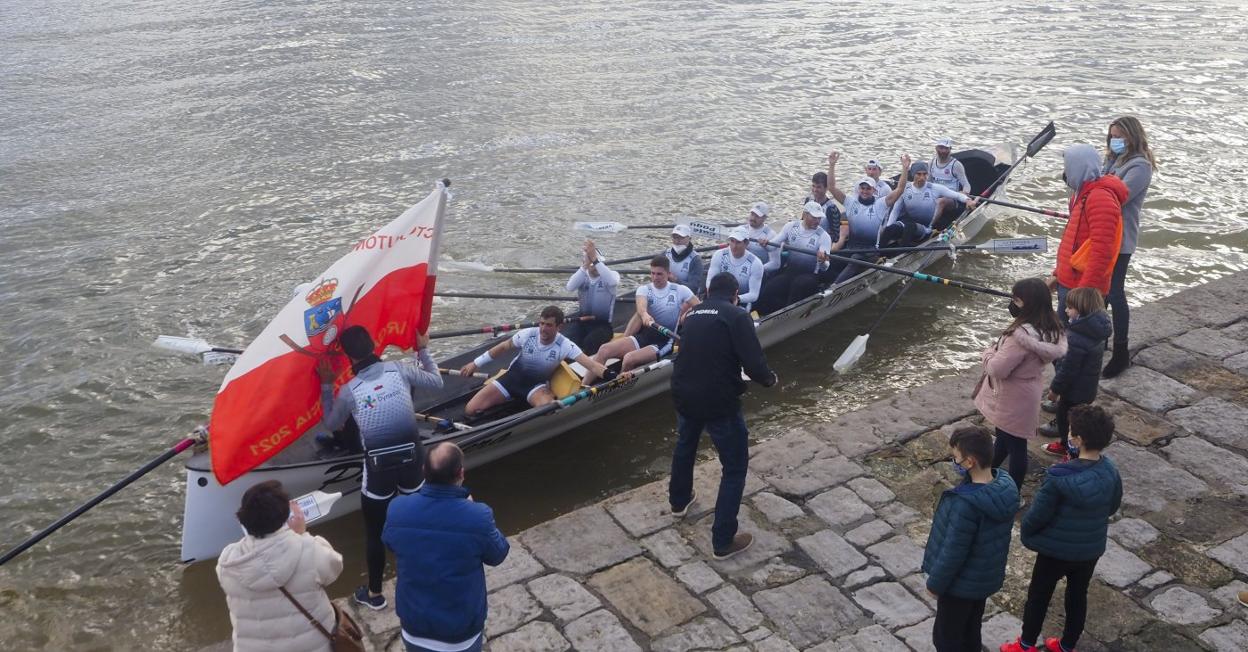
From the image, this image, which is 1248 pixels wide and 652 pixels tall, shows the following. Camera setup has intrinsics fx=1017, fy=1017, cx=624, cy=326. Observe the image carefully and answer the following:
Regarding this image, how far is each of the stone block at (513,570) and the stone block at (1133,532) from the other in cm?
432

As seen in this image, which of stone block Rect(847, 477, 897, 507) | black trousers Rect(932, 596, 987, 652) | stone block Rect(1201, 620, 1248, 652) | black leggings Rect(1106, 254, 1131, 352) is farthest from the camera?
black leggings Rect(1106, 254, 1131, 352)

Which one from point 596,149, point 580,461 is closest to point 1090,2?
point 596,149

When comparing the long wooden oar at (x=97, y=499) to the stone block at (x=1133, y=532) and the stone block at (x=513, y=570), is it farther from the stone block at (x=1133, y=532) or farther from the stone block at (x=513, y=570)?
the stone block at (x=1133, y=532)

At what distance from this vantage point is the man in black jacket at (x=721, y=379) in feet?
22.7

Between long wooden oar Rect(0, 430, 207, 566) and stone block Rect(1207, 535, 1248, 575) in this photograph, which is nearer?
stone block Rect(1207, 535, 1248, 575)

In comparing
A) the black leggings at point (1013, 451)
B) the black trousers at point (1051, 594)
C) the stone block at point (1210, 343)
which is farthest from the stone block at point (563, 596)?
the stone block at point (1210, 343)

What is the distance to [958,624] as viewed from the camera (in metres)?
5.63

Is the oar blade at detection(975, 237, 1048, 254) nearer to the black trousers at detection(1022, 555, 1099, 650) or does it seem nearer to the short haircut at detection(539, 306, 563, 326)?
the short haircut at detection(539, 306, 563, 326)

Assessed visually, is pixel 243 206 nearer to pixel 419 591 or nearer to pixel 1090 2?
pixel 419 591

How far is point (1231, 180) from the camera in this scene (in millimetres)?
19438

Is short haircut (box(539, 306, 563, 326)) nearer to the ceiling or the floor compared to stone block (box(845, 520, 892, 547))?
nearer to the ceiling

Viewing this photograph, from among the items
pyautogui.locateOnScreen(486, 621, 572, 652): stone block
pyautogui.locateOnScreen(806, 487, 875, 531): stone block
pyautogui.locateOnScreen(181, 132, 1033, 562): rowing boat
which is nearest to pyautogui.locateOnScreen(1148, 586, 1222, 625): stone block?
pyautogui.locateOnScreen(806, 487, 875, 531): stone block

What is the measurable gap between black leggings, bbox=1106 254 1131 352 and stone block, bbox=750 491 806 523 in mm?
3930

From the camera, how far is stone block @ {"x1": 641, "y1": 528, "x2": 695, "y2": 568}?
7.48m
